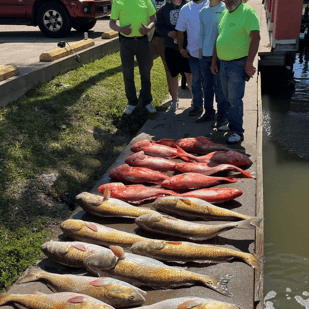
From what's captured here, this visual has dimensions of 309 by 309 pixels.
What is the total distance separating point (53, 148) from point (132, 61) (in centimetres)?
254

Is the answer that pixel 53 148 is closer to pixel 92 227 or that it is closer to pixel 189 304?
pixel 92 227

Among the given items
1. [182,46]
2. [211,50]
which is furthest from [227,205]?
[182,46]

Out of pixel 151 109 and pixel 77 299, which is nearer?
pixel 77 299

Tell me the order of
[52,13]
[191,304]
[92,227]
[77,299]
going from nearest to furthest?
[191,304], [77,299], [92,227], [52,13]

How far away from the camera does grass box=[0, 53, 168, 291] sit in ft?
15.4

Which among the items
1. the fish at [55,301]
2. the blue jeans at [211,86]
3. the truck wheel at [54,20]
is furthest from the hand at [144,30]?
the truck wheel at [54,20]

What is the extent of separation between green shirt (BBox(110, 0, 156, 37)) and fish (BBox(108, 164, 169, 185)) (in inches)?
128

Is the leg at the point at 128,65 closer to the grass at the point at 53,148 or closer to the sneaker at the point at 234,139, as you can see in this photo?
the grass at the point at 53,148

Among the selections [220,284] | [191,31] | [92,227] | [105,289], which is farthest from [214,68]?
[105,289]

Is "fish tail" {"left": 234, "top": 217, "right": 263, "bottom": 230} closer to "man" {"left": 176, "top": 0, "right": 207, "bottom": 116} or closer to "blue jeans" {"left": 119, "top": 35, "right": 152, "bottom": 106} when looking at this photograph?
"man" {"left": 176, "top": 0, "right": 207, "bottom": 116}

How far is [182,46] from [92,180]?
10.0ft

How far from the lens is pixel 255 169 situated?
5555mm

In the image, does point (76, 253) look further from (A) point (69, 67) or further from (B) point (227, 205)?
(A) point (69, 67)

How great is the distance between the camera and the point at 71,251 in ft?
12.2
